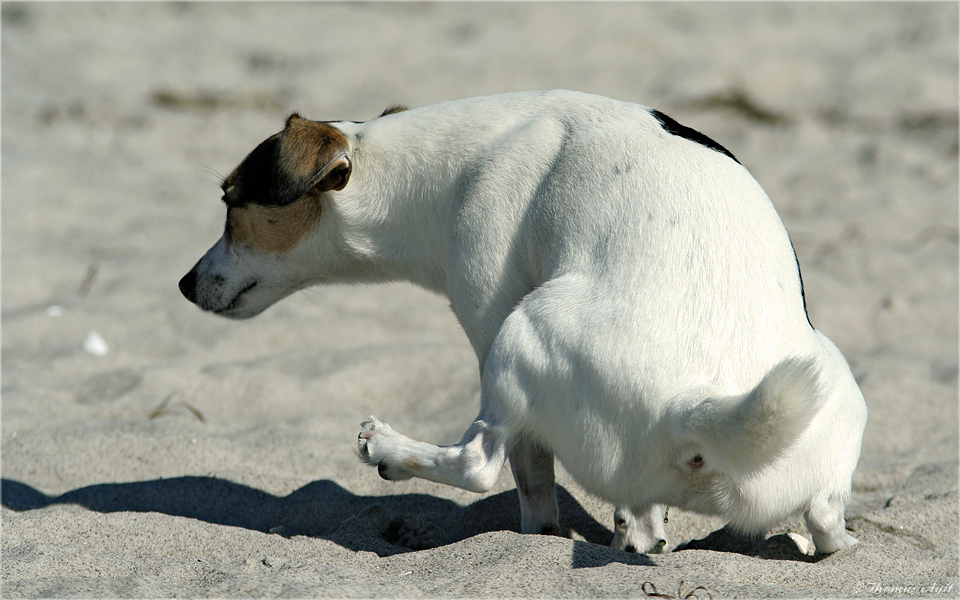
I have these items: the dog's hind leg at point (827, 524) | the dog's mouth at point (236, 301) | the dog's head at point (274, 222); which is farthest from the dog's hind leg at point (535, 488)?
the dog's mouth at point (236, 301)

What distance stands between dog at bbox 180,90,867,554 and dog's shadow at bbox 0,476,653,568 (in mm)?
316

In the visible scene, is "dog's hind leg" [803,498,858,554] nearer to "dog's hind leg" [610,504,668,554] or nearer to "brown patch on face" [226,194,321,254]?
"dog's hind leg" [610,504,668,554]

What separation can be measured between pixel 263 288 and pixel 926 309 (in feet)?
13.7

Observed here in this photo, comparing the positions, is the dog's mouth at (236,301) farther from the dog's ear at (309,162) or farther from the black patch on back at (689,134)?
the black patch on back at (689,134)

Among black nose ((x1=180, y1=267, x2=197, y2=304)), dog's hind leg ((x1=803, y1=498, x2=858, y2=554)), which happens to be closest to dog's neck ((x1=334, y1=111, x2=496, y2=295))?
black nose ((x1=180, y1=267, x2=197, y2=304))

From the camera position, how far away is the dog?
7.80 feet

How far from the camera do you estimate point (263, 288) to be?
140 inches

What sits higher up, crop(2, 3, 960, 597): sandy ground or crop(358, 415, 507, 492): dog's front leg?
crop(358, 415, 507, 492): dog's front leg

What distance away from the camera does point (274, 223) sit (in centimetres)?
338

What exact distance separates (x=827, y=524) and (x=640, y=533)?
0.67 metres

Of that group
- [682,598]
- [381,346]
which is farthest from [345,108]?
[682,598]

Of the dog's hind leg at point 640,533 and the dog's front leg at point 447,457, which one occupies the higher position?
the dog's front leg at point 447,457

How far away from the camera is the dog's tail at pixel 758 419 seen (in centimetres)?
213

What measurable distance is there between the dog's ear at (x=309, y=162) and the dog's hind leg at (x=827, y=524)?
1.99 m
